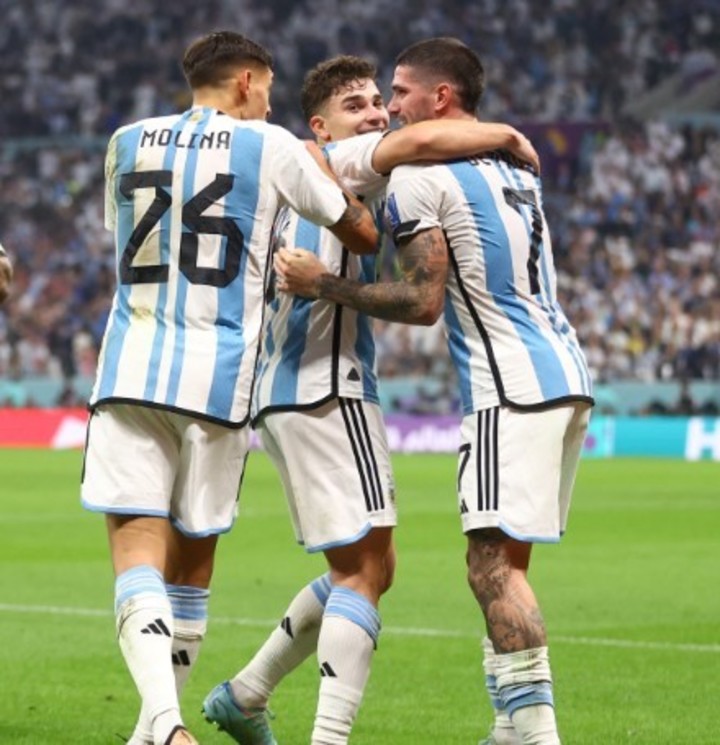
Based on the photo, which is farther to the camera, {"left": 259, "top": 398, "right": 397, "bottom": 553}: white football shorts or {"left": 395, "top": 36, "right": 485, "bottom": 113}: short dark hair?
{"left": 259, "top": 398, "right": 397, "bottom": 553}: white football shorts

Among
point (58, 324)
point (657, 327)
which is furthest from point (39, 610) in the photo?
point (58, 324)

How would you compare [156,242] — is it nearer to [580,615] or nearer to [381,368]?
[580,615]

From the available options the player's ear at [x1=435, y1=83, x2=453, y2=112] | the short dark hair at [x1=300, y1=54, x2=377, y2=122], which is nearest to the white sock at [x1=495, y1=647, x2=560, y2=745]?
the player's ear at [x1=435, y1=83, x2=453, y2=112]

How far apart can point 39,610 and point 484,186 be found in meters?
5.60

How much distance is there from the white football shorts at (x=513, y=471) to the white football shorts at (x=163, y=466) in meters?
0.73

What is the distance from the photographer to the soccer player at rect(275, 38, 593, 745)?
5566mm

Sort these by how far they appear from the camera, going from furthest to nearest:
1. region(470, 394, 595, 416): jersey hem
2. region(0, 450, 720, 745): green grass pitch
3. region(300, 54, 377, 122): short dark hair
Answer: region(0, 450, 720, 745): green grass pitch
region(300, 54, 377, 122): short dark hair
region(470, 394, 595, 416): jersey hem

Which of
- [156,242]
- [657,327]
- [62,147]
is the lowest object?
[156,242]

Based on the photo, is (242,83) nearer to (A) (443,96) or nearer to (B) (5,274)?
(A) (443,96)

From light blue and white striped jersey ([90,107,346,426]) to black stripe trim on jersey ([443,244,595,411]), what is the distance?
413 mm

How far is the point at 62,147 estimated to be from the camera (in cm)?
3812

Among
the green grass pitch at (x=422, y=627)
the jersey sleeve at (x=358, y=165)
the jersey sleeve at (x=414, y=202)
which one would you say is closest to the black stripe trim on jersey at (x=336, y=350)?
the jersey sleeve at (x=358, y=165)

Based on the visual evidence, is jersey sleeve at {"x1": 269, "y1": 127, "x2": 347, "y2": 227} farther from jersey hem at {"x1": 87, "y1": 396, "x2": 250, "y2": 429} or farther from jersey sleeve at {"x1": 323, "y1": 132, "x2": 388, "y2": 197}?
jersey hem at {"x1": 87, "y1": 396, "x2": 250, "y2": 429}

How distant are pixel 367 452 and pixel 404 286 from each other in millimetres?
636
